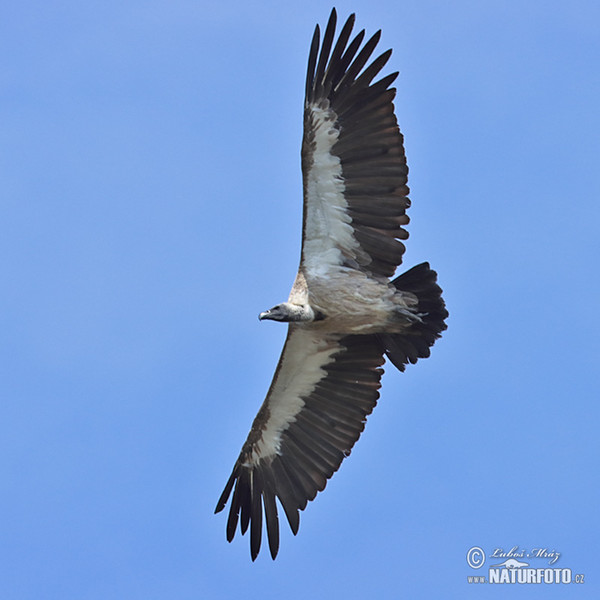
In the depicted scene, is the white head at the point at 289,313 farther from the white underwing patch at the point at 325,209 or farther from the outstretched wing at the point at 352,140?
the outstretched wing at the point at 352,140

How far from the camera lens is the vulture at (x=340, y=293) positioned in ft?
42.0

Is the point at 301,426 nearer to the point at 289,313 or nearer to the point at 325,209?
the point at 289,313

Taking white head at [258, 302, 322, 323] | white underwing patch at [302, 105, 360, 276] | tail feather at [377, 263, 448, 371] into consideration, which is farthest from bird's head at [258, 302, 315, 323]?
tail feather at [377, 263, 448, 371]

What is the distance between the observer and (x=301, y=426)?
14.1 meters

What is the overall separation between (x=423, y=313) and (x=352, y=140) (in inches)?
76.0

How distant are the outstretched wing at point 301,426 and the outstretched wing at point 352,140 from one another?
4.85 ft

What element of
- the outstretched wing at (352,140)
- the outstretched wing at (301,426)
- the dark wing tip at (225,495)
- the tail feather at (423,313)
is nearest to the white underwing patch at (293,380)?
the outstretched wing at (301,426)

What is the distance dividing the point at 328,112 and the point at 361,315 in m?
2.11

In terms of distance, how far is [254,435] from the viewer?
14203 mm

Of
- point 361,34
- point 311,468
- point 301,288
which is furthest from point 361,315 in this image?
point 361,34

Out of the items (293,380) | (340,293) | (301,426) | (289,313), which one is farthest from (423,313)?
(301,426)

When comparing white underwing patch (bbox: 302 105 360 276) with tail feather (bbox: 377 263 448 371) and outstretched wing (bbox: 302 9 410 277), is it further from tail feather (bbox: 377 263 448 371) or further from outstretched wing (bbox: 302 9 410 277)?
tail feather (bbox: 377 263 448 371)

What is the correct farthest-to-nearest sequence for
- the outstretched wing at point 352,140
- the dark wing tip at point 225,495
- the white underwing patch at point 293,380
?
the dark wing tip at point 225,495 < the white underwing patch at point 293,380 < the outstretched wing at point 352,140

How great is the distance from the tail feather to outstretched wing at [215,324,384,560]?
416 mm
